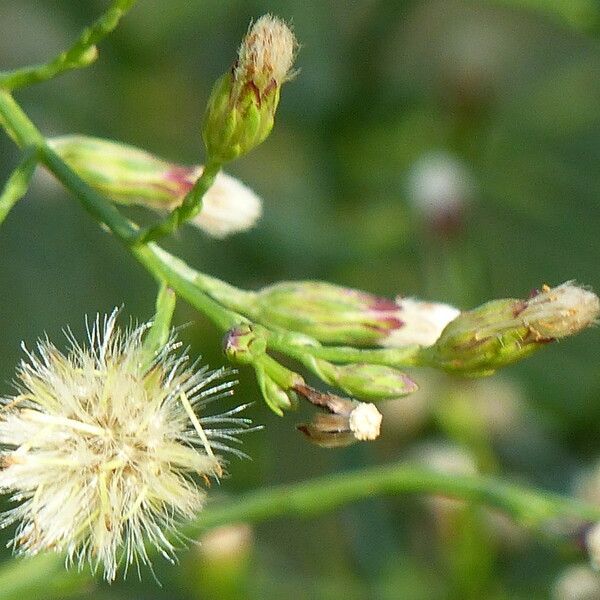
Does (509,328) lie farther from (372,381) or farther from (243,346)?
(243,346)

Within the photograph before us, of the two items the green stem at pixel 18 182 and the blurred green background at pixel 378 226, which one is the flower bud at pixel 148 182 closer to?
the green stem at pixel 18 182

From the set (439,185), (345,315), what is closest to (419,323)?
(345,315)

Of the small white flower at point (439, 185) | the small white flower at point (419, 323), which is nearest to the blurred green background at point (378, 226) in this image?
the small white flower at point (439, 185)

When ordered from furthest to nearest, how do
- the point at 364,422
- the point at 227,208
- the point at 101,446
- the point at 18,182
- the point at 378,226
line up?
the point at 378,226
the point at 227,208
the point at 18,182
the point at 101,446
the point at 364,422

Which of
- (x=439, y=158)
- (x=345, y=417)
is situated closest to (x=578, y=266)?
(x=439, y=158)

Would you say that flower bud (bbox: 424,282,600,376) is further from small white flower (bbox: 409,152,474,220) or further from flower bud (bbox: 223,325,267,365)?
small white flower (bbox: 409,152,474,220)

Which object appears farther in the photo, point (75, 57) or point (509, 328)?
point (75, 57)

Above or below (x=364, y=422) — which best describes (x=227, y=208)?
above
